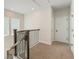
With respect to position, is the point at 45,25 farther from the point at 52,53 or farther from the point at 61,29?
the point at 52,53

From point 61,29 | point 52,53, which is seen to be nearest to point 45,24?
point 61,29

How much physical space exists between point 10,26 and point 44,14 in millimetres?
2899

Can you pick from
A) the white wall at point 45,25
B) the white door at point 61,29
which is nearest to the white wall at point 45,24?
the white wall at point 45,25

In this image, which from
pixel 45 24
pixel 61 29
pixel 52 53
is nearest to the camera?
pixel 52 53

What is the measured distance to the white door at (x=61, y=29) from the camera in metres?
5.92

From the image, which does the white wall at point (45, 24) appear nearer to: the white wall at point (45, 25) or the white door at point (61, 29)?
the white wall at point (45, 25)

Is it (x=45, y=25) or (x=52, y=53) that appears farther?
(x=45, y=25)

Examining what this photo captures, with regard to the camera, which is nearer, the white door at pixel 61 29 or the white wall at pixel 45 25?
the white wall at pixel 45 25

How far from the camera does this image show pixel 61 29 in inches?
244

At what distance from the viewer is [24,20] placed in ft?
27.1

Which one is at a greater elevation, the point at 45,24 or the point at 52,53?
the point at 45,24

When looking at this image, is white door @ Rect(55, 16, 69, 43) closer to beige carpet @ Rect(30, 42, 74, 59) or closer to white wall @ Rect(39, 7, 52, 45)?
white wall @ Rect(39, 7, 52, 45)
